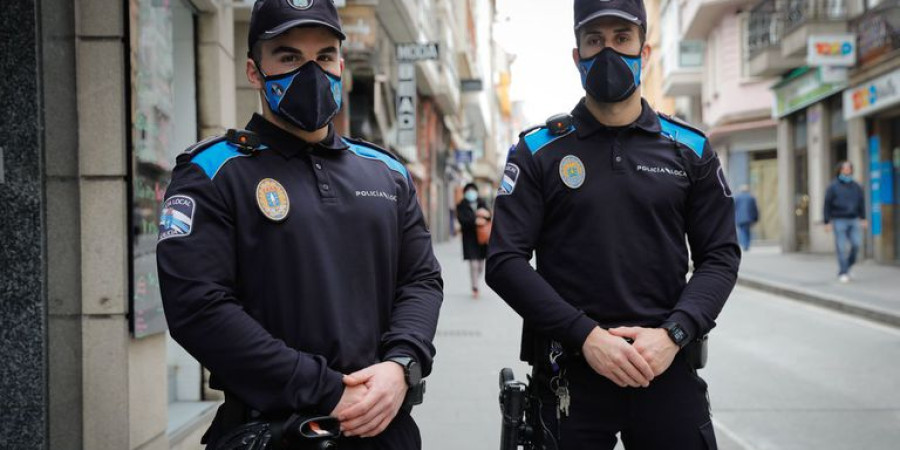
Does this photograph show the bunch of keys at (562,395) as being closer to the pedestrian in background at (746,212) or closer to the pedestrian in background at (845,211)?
the pedestrian in background at (845,211)

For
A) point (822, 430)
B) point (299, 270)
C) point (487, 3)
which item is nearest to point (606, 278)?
point (299, 270)

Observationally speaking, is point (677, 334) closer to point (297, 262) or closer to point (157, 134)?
point (297, 262)

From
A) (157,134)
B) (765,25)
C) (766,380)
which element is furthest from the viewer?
(765,25)

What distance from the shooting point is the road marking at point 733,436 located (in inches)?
195

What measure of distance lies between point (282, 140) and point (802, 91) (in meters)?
21.5

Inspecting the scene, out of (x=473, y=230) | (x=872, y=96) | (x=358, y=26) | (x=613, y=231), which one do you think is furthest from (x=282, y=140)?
(x=872, y=96)

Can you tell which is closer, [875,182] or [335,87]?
[335,87]

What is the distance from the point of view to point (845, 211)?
1351 cm

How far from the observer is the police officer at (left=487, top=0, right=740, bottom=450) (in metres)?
2.44

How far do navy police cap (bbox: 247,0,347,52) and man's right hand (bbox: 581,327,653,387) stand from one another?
1168mm

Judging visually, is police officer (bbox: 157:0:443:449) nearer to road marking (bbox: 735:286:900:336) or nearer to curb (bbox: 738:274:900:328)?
road marking (bbox: 735:286:900:336)

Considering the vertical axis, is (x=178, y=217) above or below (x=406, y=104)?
below

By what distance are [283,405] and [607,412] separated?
102 centimetres

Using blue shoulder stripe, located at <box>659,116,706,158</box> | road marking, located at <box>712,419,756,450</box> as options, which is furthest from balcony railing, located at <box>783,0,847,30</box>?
blue shoulder stripe, located at <box>659,116,706,158</box>
